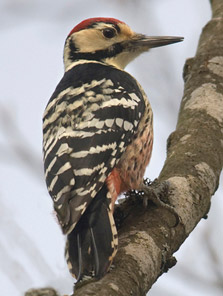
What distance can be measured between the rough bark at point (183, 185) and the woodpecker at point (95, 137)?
13 centimetres

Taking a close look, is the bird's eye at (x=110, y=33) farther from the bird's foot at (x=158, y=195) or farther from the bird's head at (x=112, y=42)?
the bird's foot at (x=158, y=195)

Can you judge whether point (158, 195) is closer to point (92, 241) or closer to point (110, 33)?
point (92, 241)

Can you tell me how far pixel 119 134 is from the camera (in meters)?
3.78

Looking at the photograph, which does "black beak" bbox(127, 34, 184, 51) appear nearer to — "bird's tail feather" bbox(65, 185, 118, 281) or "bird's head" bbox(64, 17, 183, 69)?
"bird's head" bbox(64, 17, 183, 69)

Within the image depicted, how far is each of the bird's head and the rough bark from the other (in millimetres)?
400

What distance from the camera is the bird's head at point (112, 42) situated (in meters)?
4.96

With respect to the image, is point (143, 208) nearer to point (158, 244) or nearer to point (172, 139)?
point (158, 244)

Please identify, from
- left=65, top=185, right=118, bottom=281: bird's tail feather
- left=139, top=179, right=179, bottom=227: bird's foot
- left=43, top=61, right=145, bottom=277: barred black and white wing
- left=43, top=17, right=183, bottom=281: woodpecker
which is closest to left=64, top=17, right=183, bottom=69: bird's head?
left=43, top=17, right=183, bottom=281: woodpecker

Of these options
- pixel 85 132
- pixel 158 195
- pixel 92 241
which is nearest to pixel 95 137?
pixel 85 132

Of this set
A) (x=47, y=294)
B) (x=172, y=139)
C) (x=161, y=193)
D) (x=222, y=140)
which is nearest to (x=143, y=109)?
(x=172, y=139)

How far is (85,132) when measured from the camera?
3629 millimetres

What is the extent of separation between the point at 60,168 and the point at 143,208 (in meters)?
0.52

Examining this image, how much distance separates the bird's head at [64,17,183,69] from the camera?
4965 mm

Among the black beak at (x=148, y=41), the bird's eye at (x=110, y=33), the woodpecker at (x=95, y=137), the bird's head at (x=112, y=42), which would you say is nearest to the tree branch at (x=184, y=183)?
the woodpecker at (x=95, y=137)
